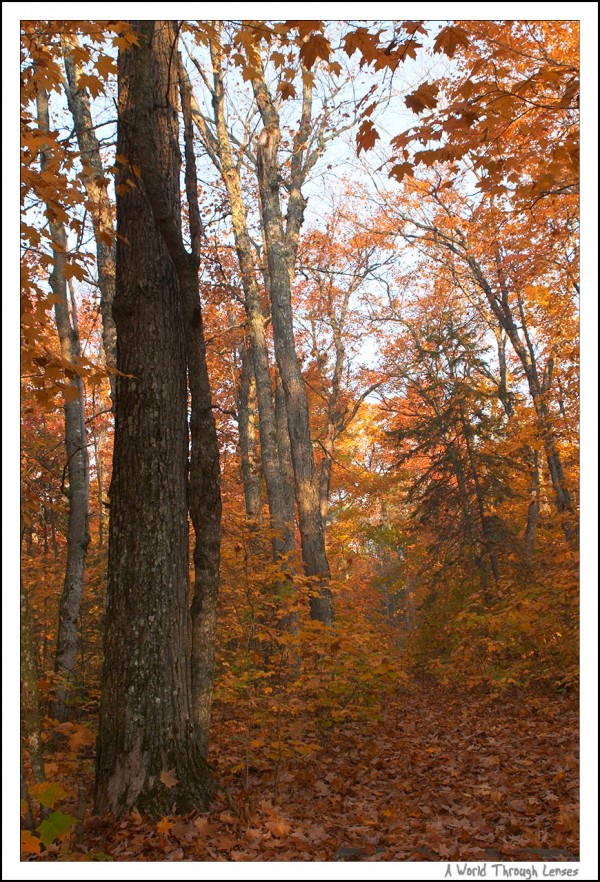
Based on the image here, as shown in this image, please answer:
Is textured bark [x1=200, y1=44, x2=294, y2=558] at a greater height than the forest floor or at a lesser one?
greater

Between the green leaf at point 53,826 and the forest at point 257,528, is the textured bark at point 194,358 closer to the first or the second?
the forest at point 257,528

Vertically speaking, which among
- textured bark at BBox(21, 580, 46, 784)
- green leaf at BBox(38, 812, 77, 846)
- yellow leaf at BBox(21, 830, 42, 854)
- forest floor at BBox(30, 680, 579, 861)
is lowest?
forest floor at BBox(30, 680, 579, 861)

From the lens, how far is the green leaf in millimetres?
2920

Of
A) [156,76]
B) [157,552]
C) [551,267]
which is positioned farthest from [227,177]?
[157,552]

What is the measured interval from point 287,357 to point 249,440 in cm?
629

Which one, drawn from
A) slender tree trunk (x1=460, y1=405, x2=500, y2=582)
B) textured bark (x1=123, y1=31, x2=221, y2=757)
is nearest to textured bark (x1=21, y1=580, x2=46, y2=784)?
textured bark (x1=123, y1=31, x2=221, y2=757)

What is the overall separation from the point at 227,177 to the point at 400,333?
9250 mm

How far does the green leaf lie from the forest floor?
0.34m

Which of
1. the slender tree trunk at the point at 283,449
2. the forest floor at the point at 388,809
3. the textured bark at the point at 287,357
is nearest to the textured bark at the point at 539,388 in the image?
the textured bark at the point at 287,357

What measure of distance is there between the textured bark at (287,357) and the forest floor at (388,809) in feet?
10.9

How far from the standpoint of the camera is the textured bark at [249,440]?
13.5m

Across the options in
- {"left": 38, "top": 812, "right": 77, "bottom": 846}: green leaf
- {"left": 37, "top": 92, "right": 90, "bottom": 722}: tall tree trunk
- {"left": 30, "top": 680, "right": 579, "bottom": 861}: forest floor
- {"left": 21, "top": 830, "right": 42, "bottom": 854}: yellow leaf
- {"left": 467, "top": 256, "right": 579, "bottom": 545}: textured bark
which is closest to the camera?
{"left": 38, "top": 812, "right": 77, "bottom": 846}: green leaf

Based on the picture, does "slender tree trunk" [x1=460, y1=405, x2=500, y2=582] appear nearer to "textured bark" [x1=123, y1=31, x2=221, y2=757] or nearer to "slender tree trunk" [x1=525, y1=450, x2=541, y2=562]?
"slender tree trunk" [x1=525, y1=450, x2=541, y2=562]

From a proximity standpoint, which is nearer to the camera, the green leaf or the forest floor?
the green leaf
